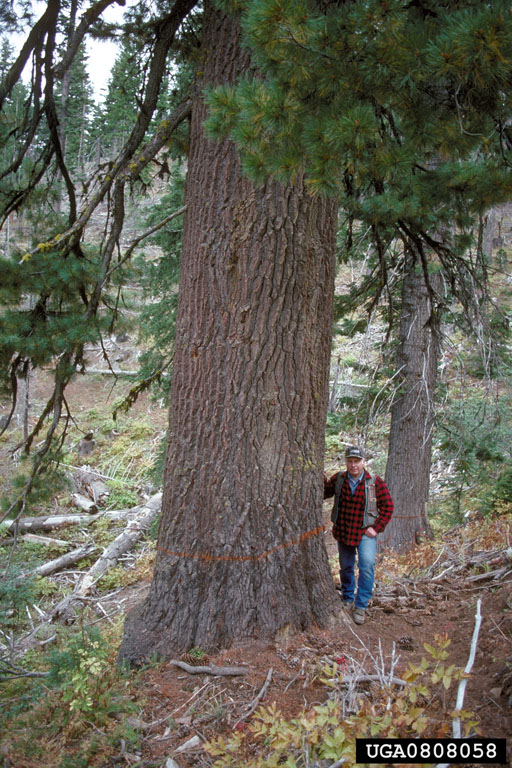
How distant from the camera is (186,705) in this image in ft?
11.1

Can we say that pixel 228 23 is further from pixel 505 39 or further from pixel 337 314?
pixel 337 314

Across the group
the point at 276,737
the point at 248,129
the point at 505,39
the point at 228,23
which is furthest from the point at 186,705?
the point at 228,23

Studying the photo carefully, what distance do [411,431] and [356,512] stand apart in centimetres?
434

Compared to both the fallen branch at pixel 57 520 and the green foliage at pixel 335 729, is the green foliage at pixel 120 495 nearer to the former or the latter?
the fallen branch at pixel 57 520

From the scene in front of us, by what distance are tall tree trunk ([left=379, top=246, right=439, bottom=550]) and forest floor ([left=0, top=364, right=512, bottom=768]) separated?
3.81 m

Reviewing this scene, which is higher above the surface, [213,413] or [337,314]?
[337,314]

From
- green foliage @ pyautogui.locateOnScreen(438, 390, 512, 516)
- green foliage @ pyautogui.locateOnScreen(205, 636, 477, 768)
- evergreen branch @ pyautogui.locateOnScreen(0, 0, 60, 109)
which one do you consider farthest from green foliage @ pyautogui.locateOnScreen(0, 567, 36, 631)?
green foliage @ pyautogui.locateOnScreen(438, 390, 512, 516)

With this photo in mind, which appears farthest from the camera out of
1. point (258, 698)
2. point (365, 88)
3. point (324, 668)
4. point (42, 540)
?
point (42, 540)

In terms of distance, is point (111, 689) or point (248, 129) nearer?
point (248, 129)

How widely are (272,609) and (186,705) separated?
0.82 metres

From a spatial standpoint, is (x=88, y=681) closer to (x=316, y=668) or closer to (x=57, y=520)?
(x=316, y=668)

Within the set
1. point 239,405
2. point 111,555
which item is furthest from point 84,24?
point 111,555

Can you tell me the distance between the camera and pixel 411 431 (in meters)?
8.93

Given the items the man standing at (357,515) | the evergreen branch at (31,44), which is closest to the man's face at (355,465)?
the man standing at (357,515)
